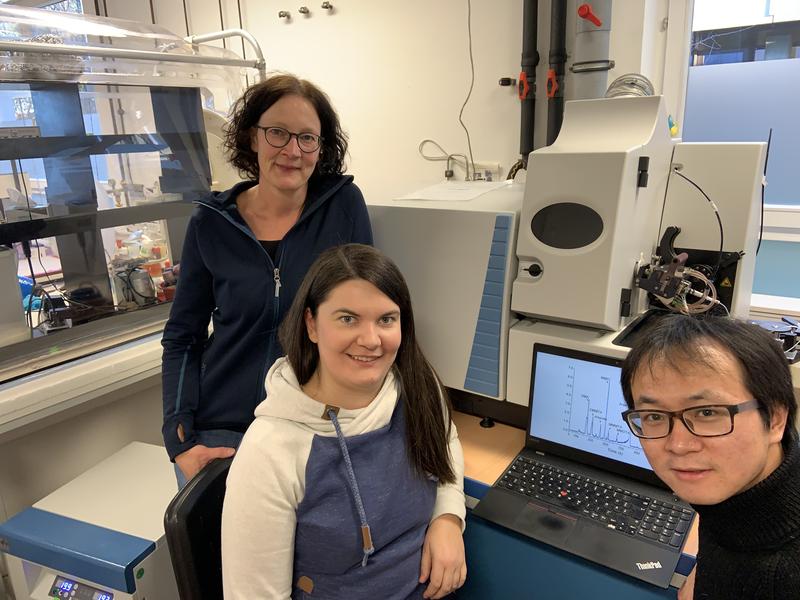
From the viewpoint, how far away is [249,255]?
1317 millimetres

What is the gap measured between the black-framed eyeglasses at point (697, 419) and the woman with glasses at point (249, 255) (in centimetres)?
81

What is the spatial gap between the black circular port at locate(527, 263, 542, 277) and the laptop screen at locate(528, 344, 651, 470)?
161 millimetres

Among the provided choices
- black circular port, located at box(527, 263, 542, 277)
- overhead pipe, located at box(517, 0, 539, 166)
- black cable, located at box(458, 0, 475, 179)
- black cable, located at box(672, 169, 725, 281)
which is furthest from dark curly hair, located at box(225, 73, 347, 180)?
black cable, located at box(458, 0, 475, 179)

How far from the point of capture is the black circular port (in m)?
1.31

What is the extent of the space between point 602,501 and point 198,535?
792 mm

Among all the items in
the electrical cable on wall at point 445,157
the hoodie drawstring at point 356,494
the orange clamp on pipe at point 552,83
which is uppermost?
the orange clamp on pipe at point 552,83

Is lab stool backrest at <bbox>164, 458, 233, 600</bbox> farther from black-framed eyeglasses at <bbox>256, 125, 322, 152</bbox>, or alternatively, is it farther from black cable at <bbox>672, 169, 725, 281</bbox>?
black cable at <bbox>672, 169, 725, 281</bbox>

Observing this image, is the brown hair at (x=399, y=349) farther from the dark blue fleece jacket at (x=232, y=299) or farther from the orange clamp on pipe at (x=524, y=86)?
the orange clamp on pipe at (x=524, y=86)

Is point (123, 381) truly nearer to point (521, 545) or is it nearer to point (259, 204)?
point (259, 204)

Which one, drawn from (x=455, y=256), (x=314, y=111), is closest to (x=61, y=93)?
(x=314, y=111)

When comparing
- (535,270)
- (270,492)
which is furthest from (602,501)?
(270,492)

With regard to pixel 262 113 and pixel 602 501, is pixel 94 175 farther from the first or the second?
pixel 602 501

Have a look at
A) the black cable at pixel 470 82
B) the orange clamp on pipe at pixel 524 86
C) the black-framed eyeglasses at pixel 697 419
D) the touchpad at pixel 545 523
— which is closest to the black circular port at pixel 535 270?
the touchpad at pixel 545 523

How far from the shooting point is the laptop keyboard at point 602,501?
1.12m
